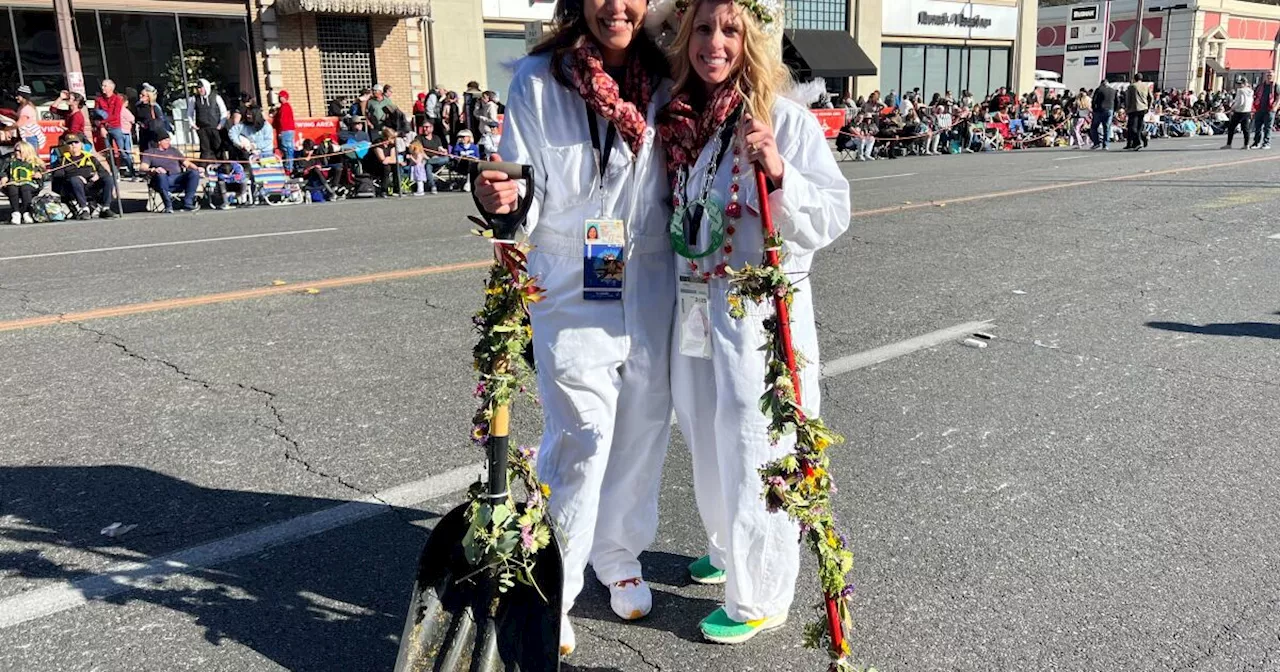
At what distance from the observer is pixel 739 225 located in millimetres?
2557

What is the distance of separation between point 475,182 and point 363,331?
13.3 feet

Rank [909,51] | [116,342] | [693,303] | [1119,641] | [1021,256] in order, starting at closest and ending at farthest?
[693,303]
[1119,641]
[116,342]
[1021,256]
[909,51]

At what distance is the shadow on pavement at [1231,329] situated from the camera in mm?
6090

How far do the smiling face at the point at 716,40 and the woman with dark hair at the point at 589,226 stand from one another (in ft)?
0.66

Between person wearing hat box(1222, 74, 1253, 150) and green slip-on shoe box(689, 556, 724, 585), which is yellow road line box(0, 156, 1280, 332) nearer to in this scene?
green slip-on shoe box(689, 556, 724, 585)

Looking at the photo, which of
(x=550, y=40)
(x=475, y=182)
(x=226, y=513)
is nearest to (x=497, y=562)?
(x=475, y=182)

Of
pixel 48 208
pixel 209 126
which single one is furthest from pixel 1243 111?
pixel 48 208

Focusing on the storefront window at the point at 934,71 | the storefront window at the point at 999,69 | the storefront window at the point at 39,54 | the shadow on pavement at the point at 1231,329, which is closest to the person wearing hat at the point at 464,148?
the storefront window at the point at 39,54

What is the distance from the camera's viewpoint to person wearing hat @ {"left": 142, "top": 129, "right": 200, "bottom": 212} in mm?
13828

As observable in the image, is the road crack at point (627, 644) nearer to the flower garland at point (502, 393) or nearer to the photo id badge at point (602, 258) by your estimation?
the flower garland at point (502, 393)

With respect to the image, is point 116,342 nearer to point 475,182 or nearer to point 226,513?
point 226,513

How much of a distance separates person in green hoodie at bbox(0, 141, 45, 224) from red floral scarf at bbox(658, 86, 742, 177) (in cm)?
1280

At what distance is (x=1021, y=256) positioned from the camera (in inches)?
340

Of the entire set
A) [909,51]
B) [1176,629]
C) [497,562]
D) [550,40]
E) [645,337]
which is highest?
[909,51]
